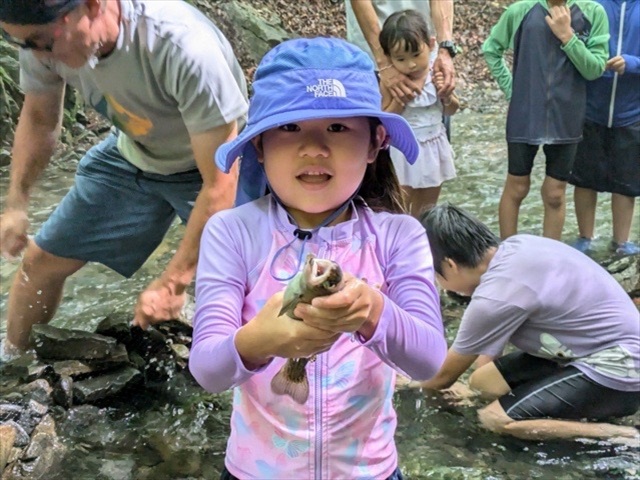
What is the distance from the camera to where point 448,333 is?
439cm

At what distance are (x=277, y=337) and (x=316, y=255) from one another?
0.37 m

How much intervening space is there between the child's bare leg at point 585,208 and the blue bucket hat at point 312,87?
412cm

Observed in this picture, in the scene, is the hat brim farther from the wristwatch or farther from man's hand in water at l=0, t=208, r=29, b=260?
the wristwatch

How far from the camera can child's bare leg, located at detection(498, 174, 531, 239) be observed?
17.1 feet

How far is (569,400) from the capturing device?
3.42 meters

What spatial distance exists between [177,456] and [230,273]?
1703mm

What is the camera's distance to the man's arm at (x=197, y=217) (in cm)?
269

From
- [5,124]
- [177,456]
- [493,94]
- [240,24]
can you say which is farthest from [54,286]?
[493,94]

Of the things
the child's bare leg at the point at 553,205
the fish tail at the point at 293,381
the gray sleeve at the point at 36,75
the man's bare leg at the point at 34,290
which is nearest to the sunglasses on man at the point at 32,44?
the gray sleeve at the point at 36,75

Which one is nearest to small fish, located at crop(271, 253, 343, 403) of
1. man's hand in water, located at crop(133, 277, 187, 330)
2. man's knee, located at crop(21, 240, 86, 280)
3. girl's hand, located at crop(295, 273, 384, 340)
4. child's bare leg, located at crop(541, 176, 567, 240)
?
girl's hand, located at crop(295, 273, 384, 340)

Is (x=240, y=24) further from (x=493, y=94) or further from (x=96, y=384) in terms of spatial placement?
(x=96, y=384)

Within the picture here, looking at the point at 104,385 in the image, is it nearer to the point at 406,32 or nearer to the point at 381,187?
the point at 381,187

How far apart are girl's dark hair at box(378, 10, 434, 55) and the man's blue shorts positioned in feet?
5.65

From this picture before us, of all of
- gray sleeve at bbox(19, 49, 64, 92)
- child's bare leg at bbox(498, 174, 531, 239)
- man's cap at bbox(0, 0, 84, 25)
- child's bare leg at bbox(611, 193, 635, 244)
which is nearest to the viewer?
man's cap at bbox(0, 0, 84, 25)
